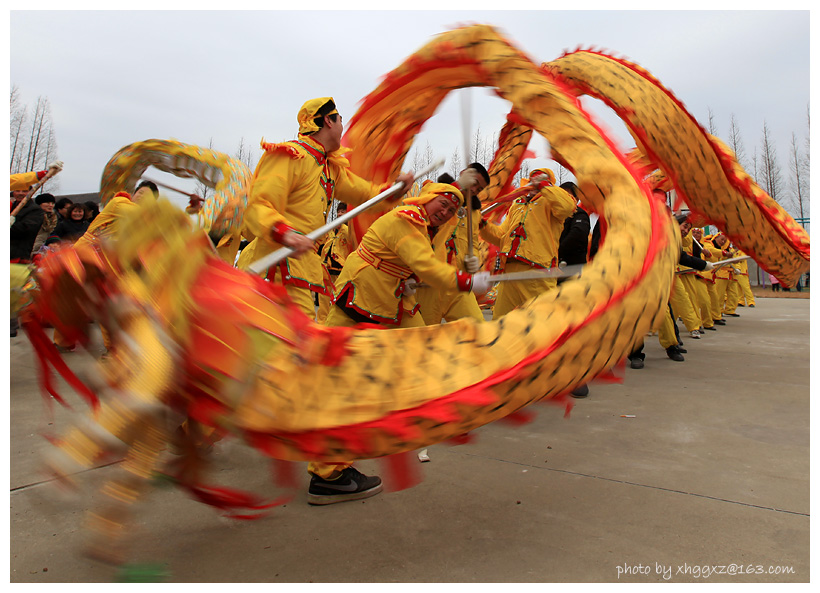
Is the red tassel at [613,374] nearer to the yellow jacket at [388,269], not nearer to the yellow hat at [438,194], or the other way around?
the yellow jacket at [388,269]

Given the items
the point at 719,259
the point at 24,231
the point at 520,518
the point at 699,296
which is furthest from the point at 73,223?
the point at 719,259

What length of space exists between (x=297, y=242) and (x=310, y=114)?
839 mm

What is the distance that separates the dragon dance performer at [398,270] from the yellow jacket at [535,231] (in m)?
1.74

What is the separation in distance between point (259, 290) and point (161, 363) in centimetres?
29

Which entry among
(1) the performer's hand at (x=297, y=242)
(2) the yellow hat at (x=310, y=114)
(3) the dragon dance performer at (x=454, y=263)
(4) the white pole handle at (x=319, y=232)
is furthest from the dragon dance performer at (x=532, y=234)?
(1) the performer's hand at (x=297, y=242)

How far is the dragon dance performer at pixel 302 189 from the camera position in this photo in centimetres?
247

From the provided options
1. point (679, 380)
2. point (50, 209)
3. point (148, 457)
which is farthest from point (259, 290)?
point (50, 209)

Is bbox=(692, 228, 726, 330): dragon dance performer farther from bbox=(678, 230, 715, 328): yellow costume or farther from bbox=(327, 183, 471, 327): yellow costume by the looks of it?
bbox=(327, 183, 471, 327): yellow costume

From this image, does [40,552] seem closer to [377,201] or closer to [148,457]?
[148,457]

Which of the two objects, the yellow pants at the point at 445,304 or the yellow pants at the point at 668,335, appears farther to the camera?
the yellow pants at the point at 668,335

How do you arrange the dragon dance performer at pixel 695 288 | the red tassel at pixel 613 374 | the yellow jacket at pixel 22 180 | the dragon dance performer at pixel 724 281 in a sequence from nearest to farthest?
Result: the red tassel at pixel 613 374 < the yellow jacket at pixel 22 180 < the dragon dance performer at pixel 695 288 < the dragon dance performer at pixel 724 281

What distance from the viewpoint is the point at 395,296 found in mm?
2854

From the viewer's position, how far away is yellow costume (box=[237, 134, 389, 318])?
2430mm

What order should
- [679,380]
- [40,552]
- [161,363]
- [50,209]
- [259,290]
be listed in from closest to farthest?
1. [161,363]
2. [259,290]
3. [40,552]
4. [679,380]
5. [50,209]
